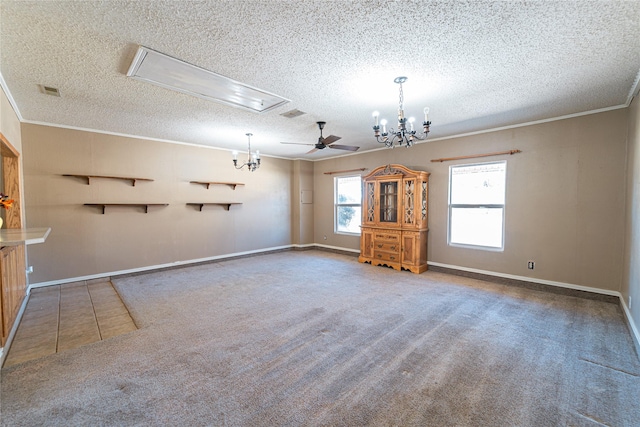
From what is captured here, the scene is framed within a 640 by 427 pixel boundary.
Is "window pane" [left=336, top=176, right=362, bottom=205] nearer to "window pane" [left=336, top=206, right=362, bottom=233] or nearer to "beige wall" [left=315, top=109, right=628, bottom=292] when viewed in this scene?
"window pane" [left=336, top=206, right=362, bottom=233]

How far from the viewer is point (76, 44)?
2.21 m

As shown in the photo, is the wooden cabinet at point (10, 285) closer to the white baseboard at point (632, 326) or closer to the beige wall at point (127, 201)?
the beige wall at point (127, 201)

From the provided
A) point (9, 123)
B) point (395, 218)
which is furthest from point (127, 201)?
point (395, 218)

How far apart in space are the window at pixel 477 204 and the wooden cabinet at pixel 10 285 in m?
6.10

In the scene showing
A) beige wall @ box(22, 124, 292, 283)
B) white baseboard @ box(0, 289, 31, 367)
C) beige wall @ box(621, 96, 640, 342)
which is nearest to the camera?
white baseboard @ box(0, 289, 31, 367)

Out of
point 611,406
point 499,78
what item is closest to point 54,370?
point 611,406

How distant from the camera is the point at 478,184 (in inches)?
196

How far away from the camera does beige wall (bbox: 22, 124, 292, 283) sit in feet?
14.2

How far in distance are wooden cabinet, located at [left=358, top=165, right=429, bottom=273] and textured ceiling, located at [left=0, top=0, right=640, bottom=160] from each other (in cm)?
176

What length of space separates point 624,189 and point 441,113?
255 centimetres

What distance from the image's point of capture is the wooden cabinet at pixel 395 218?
5.32m

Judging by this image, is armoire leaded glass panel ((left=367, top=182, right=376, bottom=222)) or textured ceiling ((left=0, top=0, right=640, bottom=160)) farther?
armoire leaded glass panel ((left=367, top=182, right=376, bottom=222))

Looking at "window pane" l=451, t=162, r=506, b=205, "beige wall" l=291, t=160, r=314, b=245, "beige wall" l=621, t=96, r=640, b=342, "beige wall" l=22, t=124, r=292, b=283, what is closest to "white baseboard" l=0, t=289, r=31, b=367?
"beige wall" l=22, t=124, r=292, b=283

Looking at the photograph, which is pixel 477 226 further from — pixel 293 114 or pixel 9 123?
pixel 9 123
